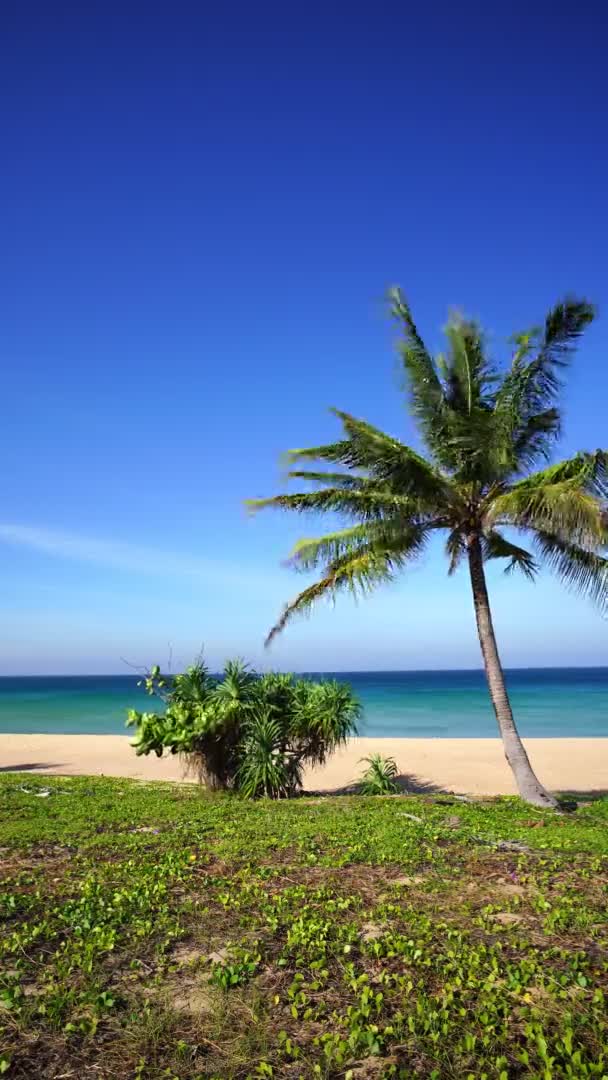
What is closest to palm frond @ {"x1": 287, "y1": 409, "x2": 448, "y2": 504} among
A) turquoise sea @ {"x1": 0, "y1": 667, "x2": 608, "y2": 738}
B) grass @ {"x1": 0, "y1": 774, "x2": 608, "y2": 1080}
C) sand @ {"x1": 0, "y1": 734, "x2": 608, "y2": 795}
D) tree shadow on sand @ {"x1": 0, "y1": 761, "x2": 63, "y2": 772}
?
grass @ {"x1": 0, "y1": 774, "x2": 608, "y2": 1080}

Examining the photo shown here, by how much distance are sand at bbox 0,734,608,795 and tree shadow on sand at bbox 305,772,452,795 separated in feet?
0.16

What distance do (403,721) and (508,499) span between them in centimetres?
3744

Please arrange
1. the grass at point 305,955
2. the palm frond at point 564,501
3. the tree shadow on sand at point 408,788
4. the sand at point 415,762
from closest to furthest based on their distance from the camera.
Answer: the grass at point 305,955, the palm frond at point 564,501, the tree shadow on sand at point 408,788, the sand at point 415,762

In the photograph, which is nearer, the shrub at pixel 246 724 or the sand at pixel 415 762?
the shrub at pixel 246 724

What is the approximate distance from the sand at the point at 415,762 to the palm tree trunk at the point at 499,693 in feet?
11.1

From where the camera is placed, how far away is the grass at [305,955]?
3.88 m

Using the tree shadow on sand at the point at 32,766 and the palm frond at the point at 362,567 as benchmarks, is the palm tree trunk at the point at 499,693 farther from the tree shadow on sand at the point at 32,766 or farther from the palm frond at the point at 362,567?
the tree shadow on sand at the point at 32,766

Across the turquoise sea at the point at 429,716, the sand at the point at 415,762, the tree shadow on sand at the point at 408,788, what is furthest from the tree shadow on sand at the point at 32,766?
the turquoise sea at the point at 429,716

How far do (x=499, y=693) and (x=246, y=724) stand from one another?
4858mm

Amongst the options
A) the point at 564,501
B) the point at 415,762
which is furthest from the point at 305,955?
the point at 415,762

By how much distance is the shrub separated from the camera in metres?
13.0

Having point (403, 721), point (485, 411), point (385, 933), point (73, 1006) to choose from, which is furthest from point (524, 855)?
point (403, 721)

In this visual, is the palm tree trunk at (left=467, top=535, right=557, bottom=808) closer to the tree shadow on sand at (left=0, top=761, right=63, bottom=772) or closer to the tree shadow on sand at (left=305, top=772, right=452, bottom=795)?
the tree shadow on sand at (left=305, top=772, right=452, bottom=795)

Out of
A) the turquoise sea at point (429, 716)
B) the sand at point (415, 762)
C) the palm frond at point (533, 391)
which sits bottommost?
the turquoise sea at point (429, 716)
